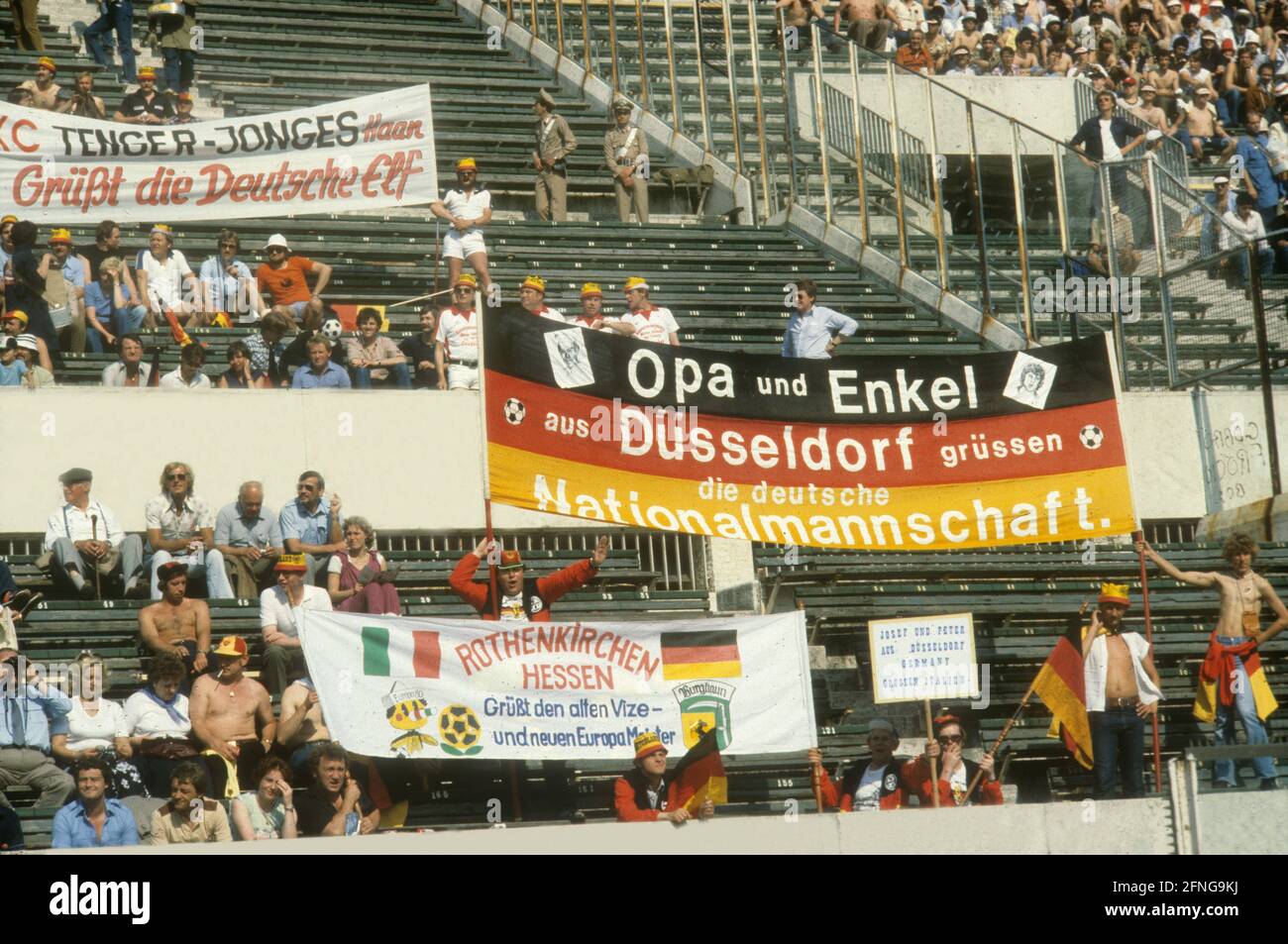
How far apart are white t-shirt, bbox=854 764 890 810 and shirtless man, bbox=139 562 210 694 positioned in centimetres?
437

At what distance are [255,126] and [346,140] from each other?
879 millimetres

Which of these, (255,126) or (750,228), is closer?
(255,126)

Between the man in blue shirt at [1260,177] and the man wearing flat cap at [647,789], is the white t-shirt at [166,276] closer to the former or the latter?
the man wearing flat cap at [647,789]

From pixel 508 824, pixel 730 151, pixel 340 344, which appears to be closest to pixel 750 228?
pixel 730 151

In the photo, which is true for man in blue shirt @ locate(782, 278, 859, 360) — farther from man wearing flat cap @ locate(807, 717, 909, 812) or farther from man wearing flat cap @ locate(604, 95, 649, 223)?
man wearing flat cap @ locate(807, 717, 909, 812)

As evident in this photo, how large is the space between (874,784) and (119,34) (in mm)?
15062

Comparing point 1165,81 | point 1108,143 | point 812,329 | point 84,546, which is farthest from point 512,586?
point 1165,81

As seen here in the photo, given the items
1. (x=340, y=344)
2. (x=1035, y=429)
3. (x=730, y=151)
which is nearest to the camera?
(x=1035, y=429)

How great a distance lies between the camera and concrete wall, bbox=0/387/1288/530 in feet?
59.0

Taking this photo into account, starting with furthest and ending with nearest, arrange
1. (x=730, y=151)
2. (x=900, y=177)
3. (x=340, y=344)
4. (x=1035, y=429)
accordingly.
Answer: (x=730, y=151)
(x=900, y=177)
(x=340, y=344)
(x=1035, y=429)
